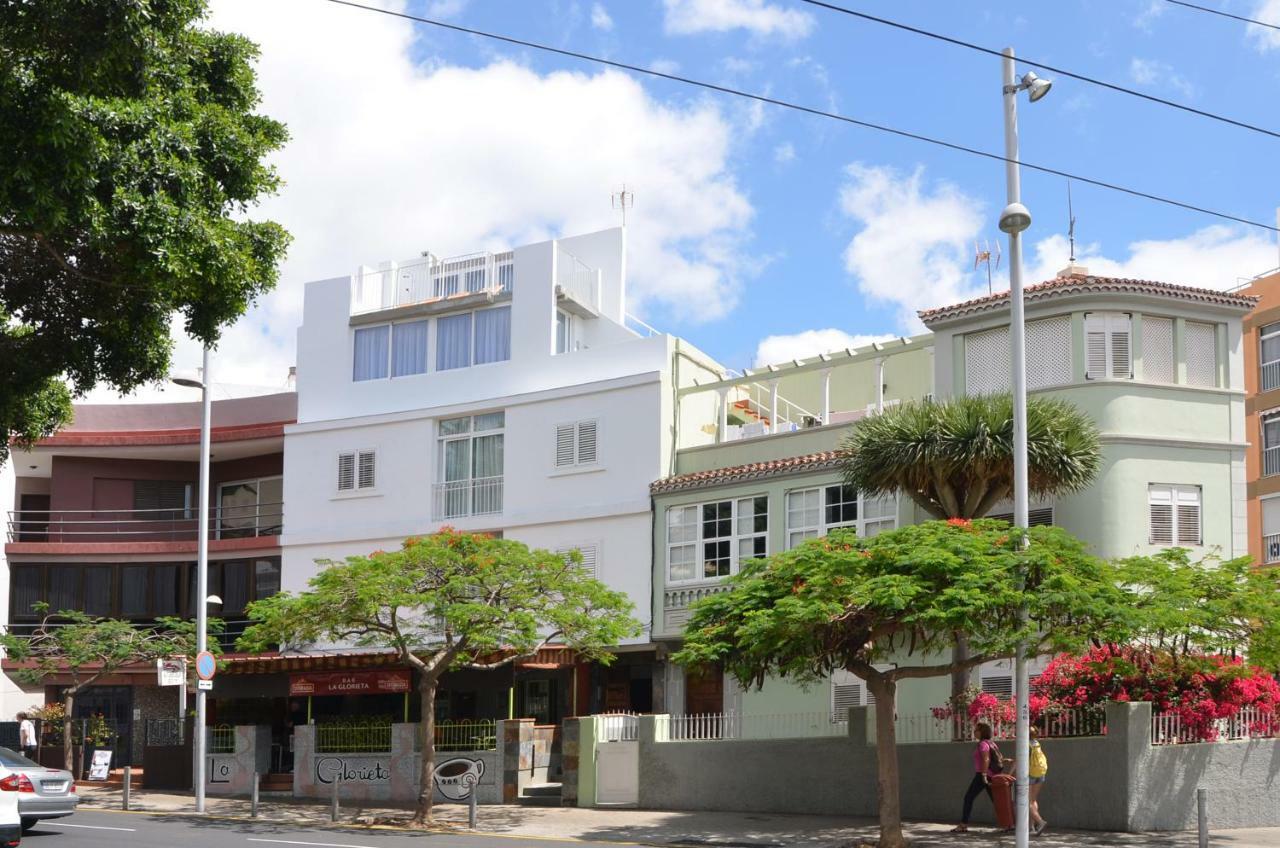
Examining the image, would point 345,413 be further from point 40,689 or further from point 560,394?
point 40,689

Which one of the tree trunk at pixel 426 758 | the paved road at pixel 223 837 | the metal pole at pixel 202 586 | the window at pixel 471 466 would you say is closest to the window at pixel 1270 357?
the window at pixel 471 466

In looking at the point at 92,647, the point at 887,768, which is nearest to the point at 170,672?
the point at 92,647

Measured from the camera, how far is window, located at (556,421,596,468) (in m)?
34.1

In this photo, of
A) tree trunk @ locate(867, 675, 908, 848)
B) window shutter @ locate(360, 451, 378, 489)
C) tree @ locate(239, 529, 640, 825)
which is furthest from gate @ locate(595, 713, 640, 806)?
window shutter @ locate(360, 451, 378, 489)

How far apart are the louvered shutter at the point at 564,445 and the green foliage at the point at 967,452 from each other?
957cm

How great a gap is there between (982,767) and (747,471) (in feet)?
35.5

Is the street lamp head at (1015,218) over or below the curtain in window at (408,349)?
below

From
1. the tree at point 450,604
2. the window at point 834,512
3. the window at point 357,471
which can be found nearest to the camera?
the tree at point 450,604

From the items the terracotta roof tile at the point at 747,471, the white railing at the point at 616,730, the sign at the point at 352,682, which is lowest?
the white railing at the point at 616,730

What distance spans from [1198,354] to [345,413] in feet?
65.6

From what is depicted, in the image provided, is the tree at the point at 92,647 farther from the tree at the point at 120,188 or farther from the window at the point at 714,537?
the tree at the point at 120,188

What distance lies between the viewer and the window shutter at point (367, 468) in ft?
121

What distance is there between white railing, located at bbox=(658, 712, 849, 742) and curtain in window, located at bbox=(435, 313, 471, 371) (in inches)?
483

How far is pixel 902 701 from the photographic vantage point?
1138 inches
